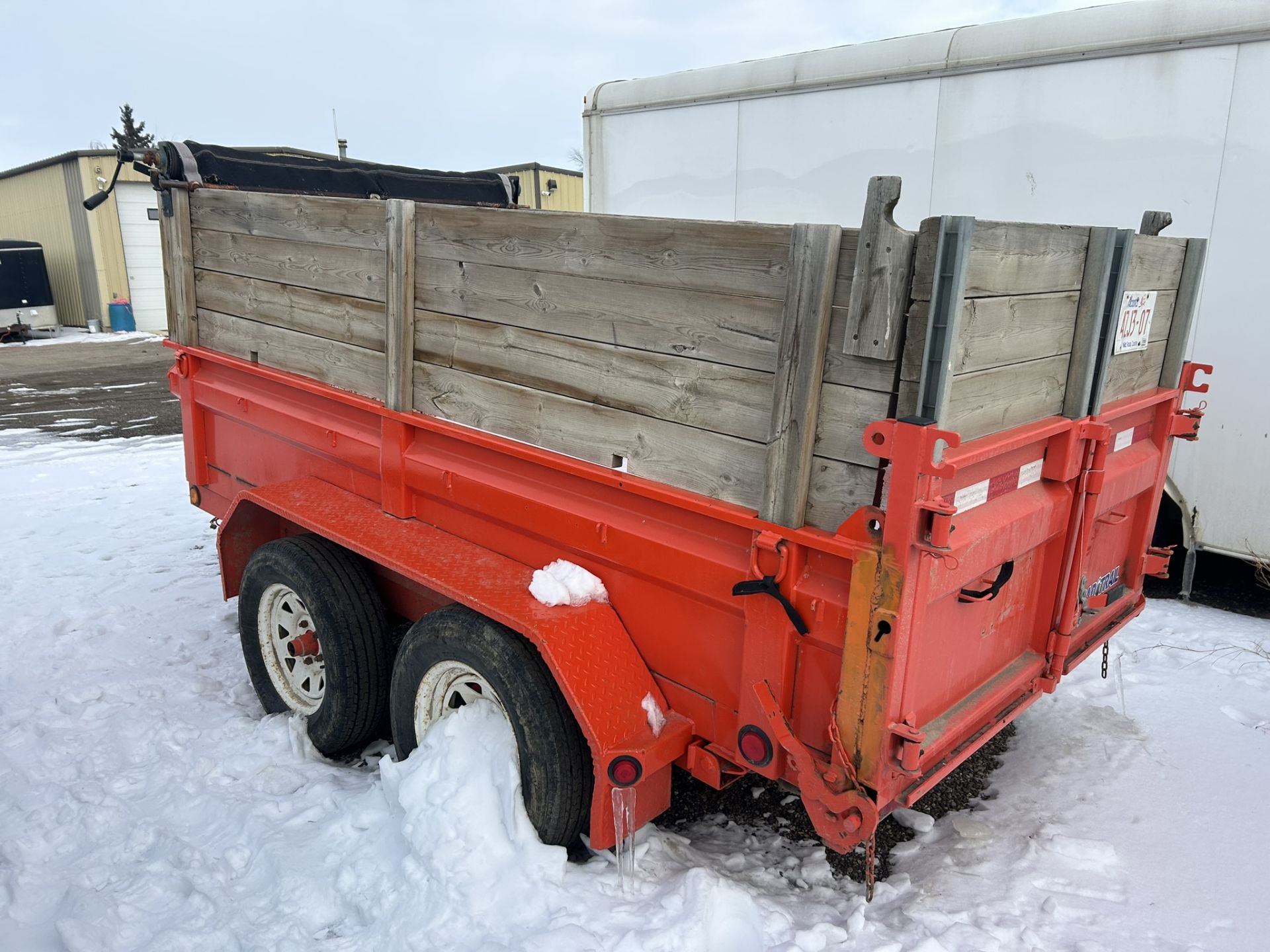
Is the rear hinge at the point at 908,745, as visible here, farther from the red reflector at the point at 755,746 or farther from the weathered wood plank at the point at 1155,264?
the weathered wood plank at the point at 1155,264

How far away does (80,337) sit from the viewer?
22.0 metres

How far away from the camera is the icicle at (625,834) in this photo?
2691 mm

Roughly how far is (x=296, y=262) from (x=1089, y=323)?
10.0 feet

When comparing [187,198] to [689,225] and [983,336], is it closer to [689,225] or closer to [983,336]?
[689,225]

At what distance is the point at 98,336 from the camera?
21.8m

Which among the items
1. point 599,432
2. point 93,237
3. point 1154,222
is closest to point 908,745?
point 599,432

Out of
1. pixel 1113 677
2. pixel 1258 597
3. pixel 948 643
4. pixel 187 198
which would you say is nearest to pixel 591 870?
pixel 948 643

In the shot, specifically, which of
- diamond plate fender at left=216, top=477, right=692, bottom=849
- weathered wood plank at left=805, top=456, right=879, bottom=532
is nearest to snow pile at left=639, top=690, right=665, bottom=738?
diamond plate fender at left=216, top=477, right=692, bottom=849

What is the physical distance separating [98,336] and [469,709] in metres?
22.9

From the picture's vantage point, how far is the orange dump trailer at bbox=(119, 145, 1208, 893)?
2246 mm

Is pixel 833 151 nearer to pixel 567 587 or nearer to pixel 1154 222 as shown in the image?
pixel 1154 222

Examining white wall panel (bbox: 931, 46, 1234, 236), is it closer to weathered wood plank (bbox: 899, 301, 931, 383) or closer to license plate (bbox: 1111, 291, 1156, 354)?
license plate (bbox: 1111, 291, 1156, 354)

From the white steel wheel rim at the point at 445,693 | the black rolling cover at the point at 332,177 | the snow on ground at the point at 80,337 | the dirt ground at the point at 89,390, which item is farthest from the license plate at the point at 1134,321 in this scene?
the snow on ground at the point at 80,337

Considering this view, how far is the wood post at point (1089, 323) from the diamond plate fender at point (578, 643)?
160cm
